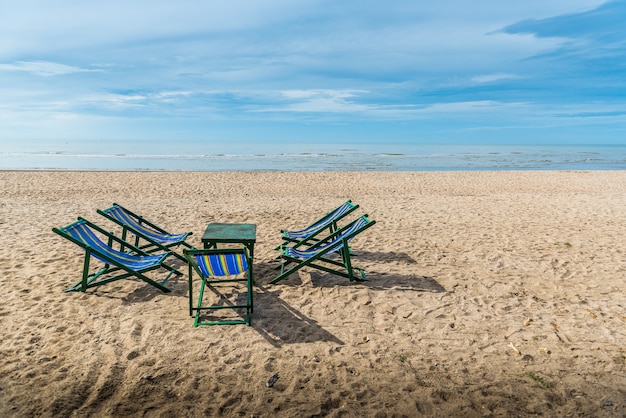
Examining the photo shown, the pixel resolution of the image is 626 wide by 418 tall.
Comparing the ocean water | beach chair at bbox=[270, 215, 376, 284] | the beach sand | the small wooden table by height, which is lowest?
the beach sand

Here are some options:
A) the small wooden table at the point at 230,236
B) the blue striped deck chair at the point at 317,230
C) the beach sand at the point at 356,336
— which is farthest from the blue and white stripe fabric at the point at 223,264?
the blue striped deck chair at the point at 317,230

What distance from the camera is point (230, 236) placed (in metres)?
5.41

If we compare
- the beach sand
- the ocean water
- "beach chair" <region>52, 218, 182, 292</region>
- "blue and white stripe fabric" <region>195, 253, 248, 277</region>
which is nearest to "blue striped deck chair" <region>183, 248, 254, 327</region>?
"blue and white stripe fabric" <region>195, 253, 248, 277</region>

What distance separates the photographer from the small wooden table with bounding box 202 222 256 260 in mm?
5277

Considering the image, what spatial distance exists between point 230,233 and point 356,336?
246 cm

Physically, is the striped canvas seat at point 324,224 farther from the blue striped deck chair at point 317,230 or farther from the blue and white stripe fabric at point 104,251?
the blue and white stripe fabric at point 104,251

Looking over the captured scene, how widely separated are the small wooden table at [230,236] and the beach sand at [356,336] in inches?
20.0

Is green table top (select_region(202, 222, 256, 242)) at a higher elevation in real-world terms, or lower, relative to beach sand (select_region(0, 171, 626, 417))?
higher

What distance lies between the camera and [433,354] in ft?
11.7

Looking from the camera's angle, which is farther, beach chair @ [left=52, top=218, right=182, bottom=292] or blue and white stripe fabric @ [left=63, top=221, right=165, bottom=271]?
blue and white stripe fabric @ [left=63, top=221, right=165, bottom=271]

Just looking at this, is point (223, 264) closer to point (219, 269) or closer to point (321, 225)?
point (219, 269)

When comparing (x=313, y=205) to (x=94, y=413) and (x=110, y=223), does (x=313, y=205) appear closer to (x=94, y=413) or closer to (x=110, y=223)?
(x=110, y=223)

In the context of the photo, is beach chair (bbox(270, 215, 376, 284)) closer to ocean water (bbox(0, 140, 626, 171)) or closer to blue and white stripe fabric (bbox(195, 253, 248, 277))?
blue and white stripe fabric (bbox(195, 253, 248, 277))

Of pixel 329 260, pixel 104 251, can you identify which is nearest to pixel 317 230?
pixel 329 260
